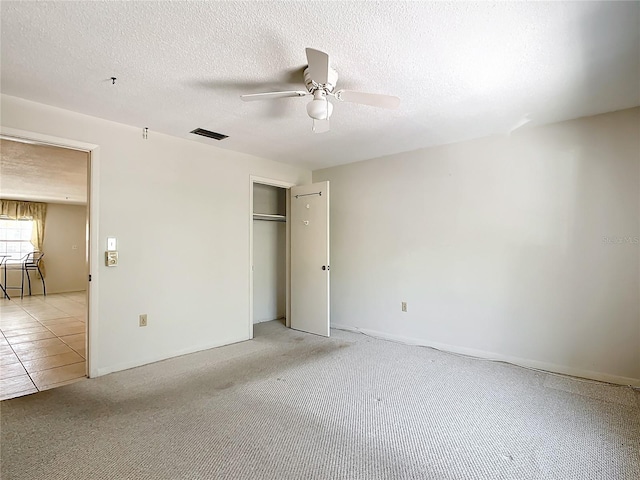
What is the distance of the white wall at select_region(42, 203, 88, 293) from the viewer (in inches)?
319

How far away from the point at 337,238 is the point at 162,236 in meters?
2.32

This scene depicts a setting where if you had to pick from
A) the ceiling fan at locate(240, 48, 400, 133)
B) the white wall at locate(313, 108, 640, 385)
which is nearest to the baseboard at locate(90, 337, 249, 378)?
the white wall at locate(313, 108, 640, 385)

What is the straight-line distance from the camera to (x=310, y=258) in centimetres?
435

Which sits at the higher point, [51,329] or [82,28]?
[82,28]

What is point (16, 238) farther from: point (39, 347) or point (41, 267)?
point (39, 347)

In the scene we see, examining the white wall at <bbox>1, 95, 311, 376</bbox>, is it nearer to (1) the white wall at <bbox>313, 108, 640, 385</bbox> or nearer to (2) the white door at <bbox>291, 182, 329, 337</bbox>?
(2) the white door at <bbox>291, 182, 329, 337</bbox>

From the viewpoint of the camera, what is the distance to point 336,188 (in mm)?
4691

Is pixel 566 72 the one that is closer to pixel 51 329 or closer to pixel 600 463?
pixel 600 463

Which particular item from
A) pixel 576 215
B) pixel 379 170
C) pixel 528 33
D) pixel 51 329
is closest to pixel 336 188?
pixel 379 170

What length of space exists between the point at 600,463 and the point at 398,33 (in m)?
2.60

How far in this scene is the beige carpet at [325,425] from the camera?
171 cm

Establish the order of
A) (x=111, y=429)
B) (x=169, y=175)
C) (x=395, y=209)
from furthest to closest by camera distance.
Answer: (x=395, y=209) < (x=169, y=175) < (x=111, y=429)

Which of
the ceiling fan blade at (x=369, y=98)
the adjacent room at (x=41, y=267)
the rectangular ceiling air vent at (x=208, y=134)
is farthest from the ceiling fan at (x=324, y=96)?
the adjacent room at (x=41, y=267)

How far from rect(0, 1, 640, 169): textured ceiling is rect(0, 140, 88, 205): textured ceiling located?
5.49 ft
